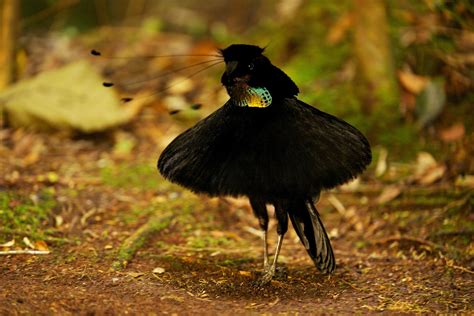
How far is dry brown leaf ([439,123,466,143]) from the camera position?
222 inches

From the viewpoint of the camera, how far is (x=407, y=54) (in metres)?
6.48

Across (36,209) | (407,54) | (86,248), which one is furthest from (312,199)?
(407,54)

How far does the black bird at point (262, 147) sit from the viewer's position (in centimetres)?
338

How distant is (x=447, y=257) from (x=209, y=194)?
166cm

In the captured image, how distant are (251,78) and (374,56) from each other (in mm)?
2766

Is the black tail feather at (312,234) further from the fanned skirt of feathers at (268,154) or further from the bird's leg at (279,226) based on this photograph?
the fanned skirt of feathers at (268,154)

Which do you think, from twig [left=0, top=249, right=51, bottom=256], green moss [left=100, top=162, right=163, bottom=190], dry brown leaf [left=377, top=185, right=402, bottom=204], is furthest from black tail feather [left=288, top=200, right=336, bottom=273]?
green moss [left=100, top=162, right=163, bottom=190]

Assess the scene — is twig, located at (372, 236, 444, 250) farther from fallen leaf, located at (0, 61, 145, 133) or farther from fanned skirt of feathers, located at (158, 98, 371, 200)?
fallen leaf, located at (0, 61, 145, 133)

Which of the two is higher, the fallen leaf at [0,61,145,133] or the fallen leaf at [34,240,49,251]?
the fallen leaf at [0,61,145,133]

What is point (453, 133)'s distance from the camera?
18.7 ft

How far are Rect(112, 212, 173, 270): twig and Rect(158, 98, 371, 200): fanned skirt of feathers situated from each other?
0.66 m

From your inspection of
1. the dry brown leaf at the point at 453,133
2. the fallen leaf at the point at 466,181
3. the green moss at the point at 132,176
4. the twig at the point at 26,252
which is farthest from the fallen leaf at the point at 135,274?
the dry brown leaf at the point at 453,133

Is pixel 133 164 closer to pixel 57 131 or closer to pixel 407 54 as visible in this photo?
pixel 57 131

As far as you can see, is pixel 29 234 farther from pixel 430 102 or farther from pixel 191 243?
pixel 430 102
